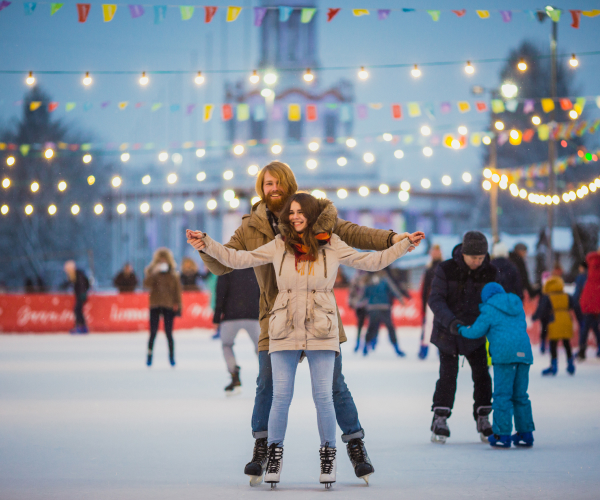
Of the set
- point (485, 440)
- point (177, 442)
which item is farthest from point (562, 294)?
point (177, 442)

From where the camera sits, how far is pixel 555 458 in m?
5.02

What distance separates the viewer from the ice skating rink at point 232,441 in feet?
13.9

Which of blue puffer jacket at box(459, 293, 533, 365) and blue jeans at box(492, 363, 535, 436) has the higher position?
blue puffer jacket at box(459, 293, 533, 365)

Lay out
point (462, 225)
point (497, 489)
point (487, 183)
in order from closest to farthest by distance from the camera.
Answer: point (497, 489), point (487, 183), point (462, 225)

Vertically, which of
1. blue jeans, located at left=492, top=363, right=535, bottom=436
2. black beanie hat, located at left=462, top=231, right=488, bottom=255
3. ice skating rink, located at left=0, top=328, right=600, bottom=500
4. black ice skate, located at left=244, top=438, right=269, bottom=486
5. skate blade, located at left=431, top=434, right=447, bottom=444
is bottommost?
ice skating rink, located at left=0, top=328, right=600, bottom=500

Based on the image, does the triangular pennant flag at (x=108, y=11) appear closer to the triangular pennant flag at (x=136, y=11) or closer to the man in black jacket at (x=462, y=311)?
the triangular pennant flag at (x=136, y=11)

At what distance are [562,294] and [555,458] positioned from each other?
6.05 m

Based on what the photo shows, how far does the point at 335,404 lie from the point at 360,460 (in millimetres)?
335

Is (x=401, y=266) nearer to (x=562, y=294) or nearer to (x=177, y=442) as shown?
(x=562, y=294)

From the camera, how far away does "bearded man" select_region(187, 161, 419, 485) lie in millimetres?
4449

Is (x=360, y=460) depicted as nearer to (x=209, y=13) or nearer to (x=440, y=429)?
(x=440, y=429)

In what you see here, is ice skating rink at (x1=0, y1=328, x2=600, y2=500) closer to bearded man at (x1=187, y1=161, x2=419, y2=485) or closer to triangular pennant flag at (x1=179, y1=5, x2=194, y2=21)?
bearded man at (x1=187, y1=161, x2=419, y2=485)

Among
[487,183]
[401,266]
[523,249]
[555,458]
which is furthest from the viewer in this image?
[401,266]

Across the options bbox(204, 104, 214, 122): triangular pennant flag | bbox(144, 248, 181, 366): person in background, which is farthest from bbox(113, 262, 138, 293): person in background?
bbox(144, 248, 181, 366): person in background
